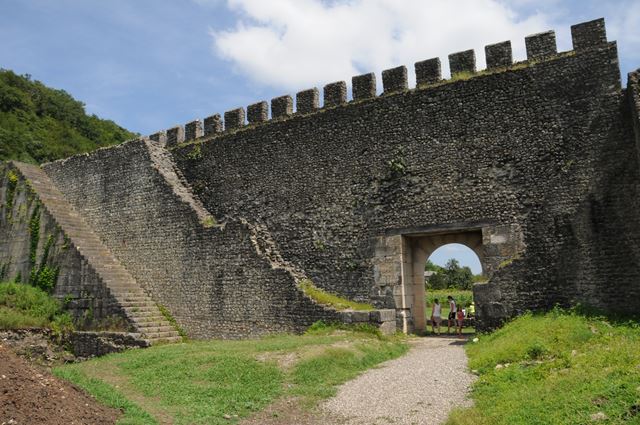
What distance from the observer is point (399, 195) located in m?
14.6

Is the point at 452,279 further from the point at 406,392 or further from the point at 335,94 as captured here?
the point at 406,392

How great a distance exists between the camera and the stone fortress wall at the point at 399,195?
40.2ft

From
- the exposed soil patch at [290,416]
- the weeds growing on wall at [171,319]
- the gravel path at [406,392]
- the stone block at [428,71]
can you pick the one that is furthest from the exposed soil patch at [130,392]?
the stone block at [428,71]

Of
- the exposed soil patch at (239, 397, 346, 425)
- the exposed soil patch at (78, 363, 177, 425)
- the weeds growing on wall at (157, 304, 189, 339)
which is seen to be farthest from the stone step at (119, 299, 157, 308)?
the exposed soil patch at (239, 397, 346, 425)

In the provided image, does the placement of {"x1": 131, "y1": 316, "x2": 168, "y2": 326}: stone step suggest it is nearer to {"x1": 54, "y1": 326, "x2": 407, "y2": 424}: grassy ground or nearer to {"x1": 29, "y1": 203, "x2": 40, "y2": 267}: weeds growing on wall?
{"x1": 54, "y1": 326, "x2": 407, "y2": 424}: grassy ground

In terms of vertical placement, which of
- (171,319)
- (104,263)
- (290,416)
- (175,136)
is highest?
(175,136)

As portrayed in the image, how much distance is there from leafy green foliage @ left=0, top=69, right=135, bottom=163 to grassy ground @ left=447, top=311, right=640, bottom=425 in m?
33.6

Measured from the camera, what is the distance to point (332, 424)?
705 cm

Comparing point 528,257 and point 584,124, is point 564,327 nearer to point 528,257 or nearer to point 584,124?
point 528,257

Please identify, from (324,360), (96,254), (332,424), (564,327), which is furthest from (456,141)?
(96,254)

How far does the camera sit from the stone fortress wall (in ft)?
40.2

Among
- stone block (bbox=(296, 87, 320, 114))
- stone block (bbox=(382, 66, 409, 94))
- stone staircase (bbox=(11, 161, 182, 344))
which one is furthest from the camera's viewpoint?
stone block (bbox=(296, 87, 320, 114))

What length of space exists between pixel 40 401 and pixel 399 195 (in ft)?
33.4

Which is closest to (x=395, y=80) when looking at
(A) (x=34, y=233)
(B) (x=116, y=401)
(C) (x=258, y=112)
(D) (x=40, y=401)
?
(C) (x=258, y=112)
